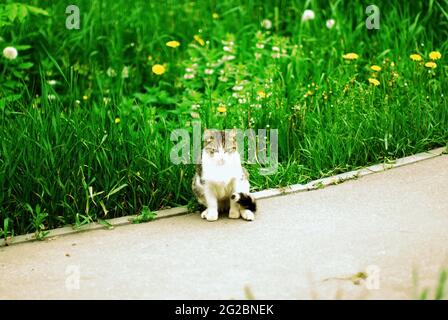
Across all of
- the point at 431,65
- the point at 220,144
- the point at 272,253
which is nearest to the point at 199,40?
the point at 431,65

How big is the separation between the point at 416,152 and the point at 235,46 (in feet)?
7.38

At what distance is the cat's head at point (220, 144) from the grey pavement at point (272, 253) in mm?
447

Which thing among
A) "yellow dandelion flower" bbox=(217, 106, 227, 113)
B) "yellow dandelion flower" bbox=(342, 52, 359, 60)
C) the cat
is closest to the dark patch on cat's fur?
the cat

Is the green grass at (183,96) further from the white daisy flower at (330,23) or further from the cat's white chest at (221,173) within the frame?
the cat's white chest at (221,173)

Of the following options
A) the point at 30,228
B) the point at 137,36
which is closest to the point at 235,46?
the point at 137,36

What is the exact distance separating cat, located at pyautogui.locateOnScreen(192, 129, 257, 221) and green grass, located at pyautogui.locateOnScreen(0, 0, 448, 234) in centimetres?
35

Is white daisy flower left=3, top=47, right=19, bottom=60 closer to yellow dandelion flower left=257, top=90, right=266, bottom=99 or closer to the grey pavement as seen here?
yellow dandelion flower left=257, top=90, right=266, bottom=99

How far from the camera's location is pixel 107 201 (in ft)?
16.7

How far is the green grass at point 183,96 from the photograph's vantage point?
16.6 feet

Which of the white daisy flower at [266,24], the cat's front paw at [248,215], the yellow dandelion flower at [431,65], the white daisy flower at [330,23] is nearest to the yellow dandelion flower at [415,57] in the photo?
the yellow dandelion flower at [431,65]

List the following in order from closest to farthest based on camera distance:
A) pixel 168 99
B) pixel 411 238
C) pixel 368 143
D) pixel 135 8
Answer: pixel 411 238 → pixel 368 143 → pixel 168 99 → pixel 135 8

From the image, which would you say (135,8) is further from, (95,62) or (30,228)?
(30,228)

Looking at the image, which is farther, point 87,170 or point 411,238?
point 87,170
